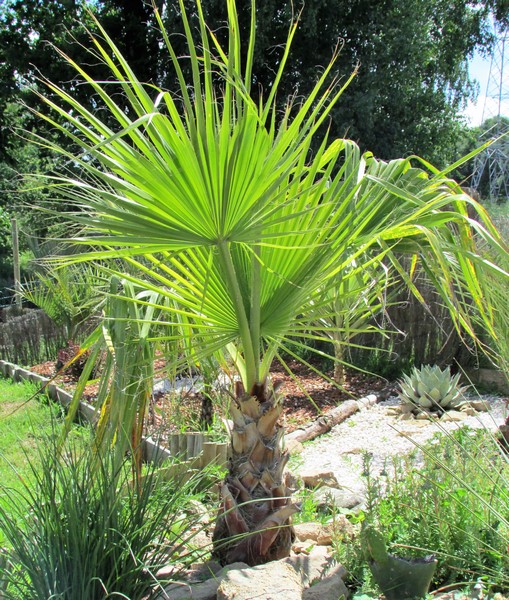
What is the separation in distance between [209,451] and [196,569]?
60.8 inches

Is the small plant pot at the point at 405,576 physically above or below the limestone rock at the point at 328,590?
above

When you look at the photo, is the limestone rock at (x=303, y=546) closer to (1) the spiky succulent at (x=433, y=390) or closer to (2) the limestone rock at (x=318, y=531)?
(2) the limestone rock at (x=318, y=531)

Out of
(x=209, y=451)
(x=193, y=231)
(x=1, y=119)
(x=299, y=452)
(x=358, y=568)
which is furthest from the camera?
(x=1, y=119)

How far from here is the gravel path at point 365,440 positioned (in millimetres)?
4586

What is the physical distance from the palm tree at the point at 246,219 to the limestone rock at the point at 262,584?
145 mm

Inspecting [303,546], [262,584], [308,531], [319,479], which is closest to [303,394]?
[319,479]

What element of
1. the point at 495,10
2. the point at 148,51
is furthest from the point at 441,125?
the point at 148,51

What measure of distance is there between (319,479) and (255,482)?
160cm

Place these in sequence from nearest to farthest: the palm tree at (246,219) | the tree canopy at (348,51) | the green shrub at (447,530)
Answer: the palm tree at (246,219), the green shrub at (447,530), the tree canopy at (348,51)

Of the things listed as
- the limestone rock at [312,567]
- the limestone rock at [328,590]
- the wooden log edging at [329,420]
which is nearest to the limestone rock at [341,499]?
the limestone rock at [312,567]

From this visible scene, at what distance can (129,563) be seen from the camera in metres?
2.24

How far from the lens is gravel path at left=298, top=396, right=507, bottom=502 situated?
15.0ft

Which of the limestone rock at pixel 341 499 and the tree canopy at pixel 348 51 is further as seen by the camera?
the tree canopy at pixel 348 51

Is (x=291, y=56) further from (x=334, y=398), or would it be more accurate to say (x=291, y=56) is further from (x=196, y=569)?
(x=196, y=569)
